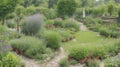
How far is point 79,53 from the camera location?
898cm

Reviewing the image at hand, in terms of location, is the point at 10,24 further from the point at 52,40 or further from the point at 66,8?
the point at 52,40

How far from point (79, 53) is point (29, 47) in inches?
82.5

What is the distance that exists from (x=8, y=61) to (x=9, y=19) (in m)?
13.2

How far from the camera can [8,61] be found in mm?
7336

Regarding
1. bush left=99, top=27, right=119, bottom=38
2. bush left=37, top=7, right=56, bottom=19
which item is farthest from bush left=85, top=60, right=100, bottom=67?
bush left=37, top=7, right=56, bottom=19

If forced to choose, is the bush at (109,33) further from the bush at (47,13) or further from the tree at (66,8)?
the bush at (47,13)

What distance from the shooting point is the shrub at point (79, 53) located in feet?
29.3

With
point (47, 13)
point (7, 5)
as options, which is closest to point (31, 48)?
point (7, 5)

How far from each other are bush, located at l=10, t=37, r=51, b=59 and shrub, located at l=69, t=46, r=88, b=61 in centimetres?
135

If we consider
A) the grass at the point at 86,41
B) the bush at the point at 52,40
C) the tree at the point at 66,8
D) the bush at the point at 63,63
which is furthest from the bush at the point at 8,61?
the tree at the point at 66,8

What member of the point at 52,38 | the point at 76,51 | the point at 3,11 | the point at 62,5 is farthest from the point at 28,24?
the point at 62,5

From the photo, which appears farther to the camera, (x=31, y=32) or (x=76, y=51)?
(x=31, y=32)

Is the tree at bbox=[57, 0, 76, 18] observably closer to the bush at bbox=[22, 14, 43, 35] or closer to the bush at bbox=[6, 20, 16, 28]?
the bush at bbox=[6, 20, 16, 28]

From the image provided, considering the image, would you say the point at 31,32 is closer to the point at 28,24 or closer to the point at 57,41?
the point at 28,24
